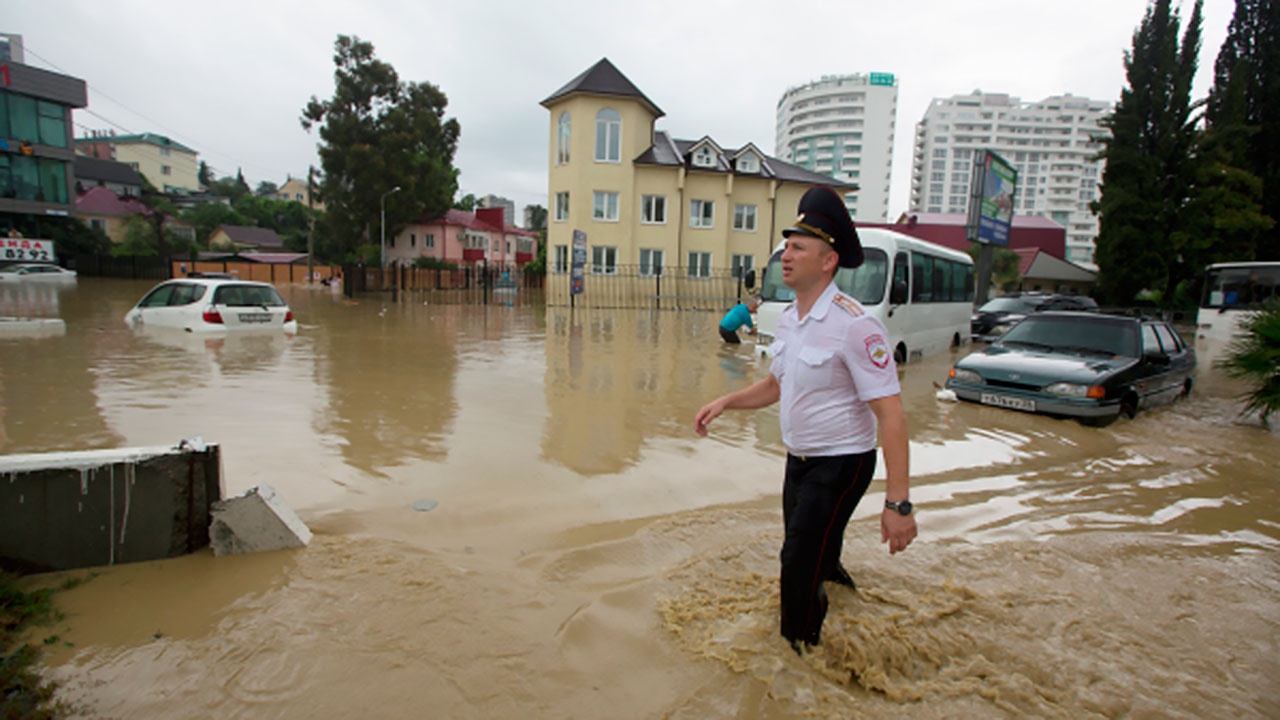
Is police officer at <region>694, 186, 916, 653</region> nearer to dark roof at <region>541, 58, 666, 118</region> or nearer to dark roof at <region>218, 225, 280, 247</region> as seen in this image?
dark roof at <region>541, 58, 666, 118</region>

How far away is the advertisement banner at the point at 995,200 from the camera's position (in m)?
23.5

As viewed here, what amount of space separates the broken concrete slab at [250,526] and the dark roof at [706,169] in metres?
28.6

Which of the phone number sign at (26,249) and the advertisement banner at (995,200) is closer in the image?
the advertisement banner at (995,200)

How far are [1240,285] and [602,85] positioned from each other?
2474 centimetres

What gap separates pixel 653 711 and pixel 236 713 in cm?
157

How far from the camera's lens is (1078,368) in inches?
309

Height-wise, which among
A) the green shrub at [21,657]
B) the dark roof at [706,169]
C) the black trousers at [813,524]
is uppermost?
the dark roof at [706,169]

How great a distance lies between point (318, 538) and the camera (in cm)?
384

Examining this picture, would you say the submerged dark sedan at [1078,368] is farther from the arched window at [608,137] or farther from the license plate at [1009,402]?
the arched window at [608,137]

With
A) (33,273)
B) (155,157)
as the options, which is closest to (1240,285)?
(33,273)

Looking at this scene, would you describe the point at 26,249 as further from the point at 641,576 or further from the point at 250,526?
the point at 641,576

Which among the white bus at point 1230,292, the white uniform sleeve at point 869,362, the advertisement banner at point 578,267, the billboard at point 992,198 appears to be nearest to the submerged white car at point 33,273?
the advertisement banner at point 578,267

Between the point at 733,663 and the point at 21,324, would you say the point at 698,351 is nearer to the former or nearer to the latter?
the point at 733,663

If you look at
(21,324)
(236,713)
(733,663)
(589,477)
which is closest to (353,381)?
(589,477)
